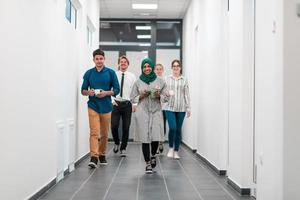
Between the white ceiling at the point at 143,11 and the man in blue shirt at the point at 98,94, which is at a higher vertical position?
the white ceiling at the point at 143,11

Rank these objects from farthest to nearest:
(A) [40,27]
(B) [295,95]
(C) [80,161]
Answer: (C) [80,161] < (A) [40,27] < (B) [295,95]

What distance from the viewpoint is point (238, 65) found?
13.3ft

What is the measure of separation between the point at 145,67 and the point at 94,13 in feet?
9.96

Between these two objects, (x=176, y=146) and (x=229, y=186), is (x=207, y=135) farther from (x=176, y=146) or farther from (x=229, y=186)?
(x=229, y=186)

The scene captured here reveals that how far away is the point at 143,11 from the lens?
970 centimetres

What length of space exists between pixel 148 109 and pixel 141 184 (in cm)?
112

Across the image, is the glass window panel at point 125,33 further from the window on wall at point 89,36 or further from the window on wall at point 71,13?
the window on wall at point 71,13

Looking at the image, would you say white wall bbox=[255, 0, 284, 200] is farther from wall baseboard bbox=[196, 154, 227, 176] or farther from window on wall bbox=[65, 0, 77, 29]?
window on wall bbox=[65, 0, 77, 29]

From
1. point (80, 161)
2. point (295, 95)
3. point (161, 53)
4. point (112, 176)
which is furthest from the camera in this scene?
point (161, 53)

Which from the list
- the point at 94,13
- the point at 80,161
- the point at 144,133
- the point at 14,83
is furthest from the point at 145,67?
the point at 94,13

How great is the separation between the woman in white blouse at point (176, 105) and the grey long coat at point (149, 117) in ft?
4.17

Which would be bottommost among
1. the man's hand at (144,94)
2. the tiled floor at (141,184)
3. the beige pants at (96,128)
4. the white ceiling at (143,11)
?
the tiled floor at (141,184)

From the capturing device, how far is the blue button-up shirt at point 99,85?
5.55m

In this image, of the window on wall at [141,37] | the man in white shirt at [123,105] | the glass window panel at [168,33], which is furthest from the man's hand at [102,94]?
the glass window panel at [168,33]
